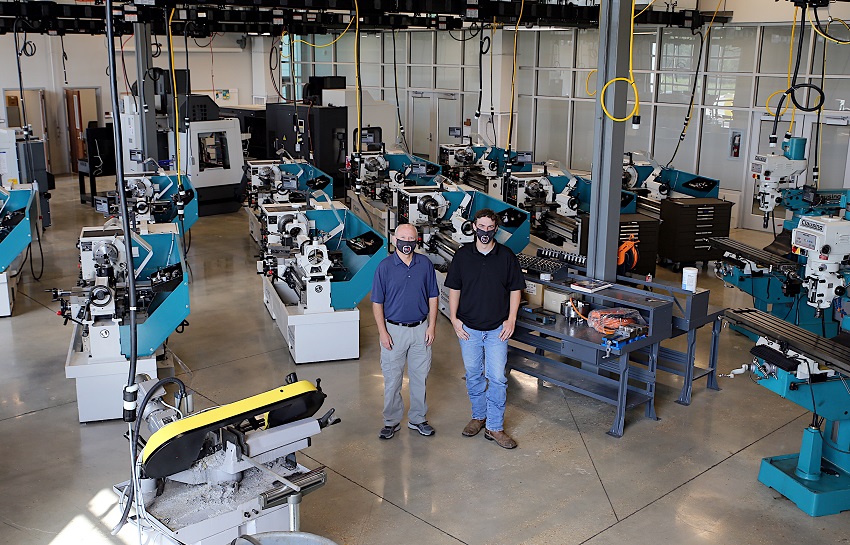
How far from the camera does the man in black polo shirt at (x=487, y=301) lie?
16.6ft

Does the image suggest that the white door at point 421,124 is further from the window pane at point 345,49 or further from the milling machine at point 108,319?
the milling machine at point 108,319

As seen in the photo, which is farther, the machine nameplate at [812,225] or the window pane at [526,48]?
the window pane at [526,48]

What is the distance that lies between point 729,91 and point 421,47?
743 cm

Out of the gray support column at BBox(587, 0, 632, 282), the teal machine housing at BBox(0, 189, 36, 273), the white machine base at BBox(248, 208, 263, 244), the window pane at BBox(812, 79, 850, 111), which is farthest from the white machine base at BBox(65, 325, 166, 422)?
the window pane at BBox(812, 79, 850, 111)

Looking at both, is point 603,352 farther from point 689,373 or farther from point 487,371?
point 689,373

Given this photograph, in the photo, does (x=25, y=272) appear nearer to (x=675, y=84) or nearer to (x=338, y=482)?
(x=338, y=482)

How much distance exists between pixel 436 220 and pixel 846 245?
156 inches

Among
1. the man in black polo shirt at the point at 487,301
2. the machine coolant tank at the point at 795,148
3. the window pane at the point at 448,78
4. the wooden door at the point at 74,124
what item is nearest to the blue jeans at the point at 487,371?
the man in black polo shirt at the point at 487,301

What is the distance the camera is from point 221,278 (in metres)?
9.39

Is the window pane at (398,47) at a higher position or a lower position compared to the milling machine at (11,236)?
higher

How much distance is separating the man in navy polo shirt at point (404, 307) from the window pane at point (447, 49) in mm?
12245

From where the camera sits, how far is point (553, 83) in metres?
15.0

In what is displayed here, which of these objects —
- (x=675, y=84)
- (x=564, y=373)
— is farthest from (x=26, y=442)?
(x=675, y=84)

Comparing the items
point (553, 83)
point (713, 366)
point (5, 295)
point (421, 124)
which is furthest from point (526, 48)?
point (5, 295)
